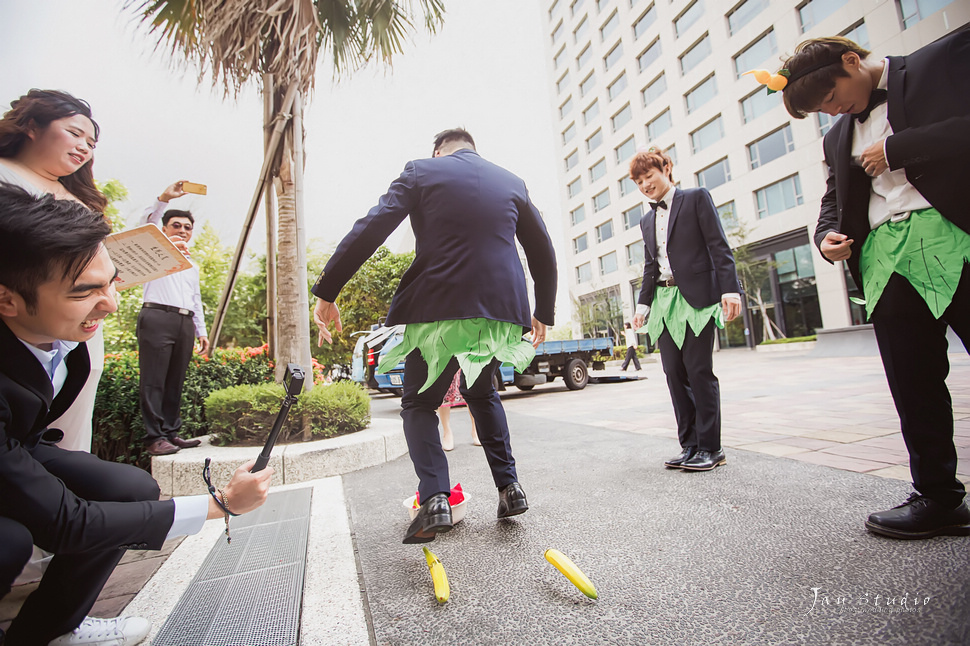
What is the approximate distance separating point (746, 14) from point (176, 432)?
96.3 feet

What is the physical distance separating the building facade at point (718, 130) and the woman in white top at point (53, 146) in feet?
63.1

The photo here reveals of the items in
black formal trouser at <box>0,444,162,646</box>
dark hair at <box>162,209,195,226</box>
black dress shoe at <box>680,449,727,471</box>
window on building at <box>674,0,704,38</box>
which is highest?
window on building at <box>674,0,704,38</box>

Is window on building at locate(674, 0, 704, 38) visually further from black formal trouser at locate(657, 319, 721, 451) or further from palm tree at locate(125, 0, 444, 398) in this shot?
black formal trouser at locate(657, 319, 721, 451)

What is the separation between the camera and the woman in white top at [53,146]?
1.71 m

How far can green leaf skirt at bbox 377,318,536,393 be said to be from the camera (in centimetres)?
180

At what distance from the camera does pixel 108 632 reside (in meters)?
1.22

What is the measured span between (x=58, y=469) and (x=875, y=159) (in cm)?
249

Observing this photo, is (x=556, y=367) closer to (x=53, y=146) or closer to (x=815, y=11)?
(x=53, y=146)

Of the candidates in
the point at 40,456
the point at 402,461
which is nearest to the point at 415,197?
the point at 40,456

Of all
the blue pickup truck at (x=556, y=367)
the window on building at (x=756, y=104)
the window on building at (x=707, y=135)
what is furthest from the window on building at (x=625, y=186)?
the blue pickup truck at (x=556, y=367)

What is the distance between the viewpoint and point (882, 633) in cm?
102

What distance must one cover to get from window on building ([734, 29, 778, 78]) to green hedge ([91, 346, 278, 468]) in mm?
25428

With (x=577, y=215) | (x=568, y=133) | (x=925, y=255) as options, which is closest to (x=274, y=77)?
(x=925, y=255)

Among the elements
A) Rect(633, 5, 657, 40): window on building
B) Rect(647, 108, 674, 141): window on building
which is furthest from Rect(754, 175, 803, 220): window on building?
Rect(633, 5, 657, 40): window on building
